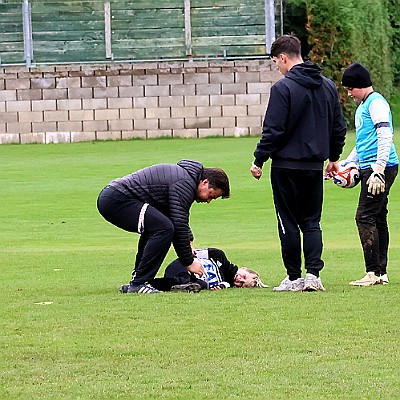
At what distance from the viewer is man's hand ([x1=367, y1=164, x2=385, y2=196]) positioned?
993 centimetres

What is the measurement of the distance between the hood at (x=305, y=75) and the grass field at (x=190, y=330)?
1644 mm

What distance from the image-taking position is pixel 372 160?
1015 cm

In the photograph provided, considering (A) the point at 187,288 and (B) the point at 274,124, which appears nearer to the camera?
(B) the point at 274,124

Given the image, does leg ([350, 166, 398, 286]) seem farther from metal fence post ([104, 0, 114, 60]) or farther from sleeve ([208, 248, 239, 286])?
metal fence post ([104, 0, 114, 60])

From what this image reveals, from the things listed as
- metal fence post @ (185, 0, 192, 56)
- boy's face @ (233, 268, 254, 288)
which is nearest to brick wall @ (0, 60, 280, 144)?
metal fence post @ (185, 0, 192, 56)

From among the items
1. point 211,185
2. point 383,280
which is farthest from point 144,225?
point 383,280

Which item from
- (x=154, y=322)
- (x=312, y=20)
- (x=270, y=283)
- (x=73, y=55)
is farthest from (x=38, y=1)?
(x=154, y=322)

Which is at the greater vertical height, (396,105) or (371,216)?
(371,216)

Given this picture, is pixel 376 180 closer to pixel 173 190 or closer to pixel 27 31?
pixel 173 190

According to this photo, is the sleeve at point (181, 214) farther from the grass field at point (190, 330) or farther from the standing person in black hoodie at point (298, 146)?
the standing person in black hoodie at point (298, 146)

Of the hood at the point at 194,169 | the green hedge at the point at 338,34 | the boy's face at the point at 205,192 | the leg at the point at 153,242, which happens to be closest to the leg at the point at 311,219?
the boy's face at the point at 205,192

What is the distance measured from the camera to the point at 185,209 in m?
9.48

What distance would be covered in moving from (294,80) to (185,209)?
1320 millimetres

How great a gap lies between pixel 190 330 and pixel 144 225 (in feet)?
6.75
